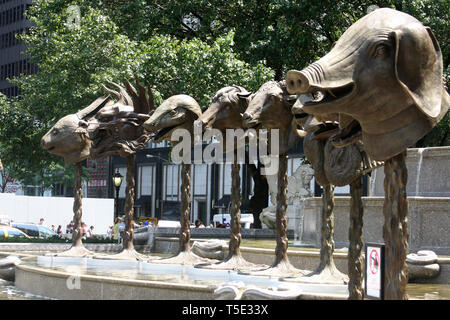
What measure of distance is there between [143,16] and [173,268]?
651 inches

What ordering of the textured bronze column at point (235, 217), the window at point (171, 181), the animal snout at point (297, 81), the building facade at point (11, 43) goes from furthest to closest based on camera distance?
the building facade at point (11, 43) → the window at point (171, 181) → the textured bronze column at point (235, 217) → the animal snout at point (297, 81)

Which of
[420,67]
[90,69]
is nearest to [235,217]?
[420,67]

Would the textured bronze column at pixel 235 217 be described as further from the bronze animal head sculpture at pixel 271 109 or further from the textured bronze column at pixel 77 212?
the textured bronze column at pixel 77 212

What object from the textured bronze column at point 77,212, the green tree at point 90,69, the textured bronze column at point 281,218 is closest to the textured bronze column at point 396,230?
the textured bronze column at point 281,218

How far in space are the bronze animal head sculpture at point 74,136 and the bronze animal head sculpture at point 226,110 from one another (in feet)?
14.0

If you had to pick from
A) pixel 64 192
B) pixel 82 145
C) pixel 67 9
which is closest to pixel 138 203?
pixel 64 192

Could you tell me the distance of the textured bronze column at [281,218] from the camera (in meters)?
11.3

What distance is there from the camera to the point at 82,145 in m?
16.2

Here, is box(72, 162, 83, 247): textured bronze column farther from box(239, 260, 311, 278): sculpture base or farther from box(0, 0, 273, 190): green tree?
box(0, 0, 273, 190): green tree

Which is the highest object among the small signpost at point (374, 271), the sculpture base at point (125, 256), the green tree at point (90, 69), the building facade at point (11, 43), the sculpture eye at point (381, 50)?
the building facade at point (11, 43)

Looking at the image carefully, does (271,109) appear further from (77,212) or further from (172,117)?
(77,212)

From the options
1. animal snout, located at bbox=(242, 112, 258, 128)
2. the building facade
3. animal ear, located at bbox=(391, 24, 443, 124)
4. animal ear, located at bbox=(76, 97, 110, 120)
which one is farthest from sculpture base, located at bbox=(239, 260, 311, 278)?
the building facade

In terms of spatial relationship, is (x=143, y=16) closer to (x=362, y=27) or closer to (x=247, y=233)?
(x=247, y=233)

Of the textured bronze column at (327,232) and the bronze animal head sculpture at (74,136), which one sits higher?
the bronze animal head sculpture at (74,136)
